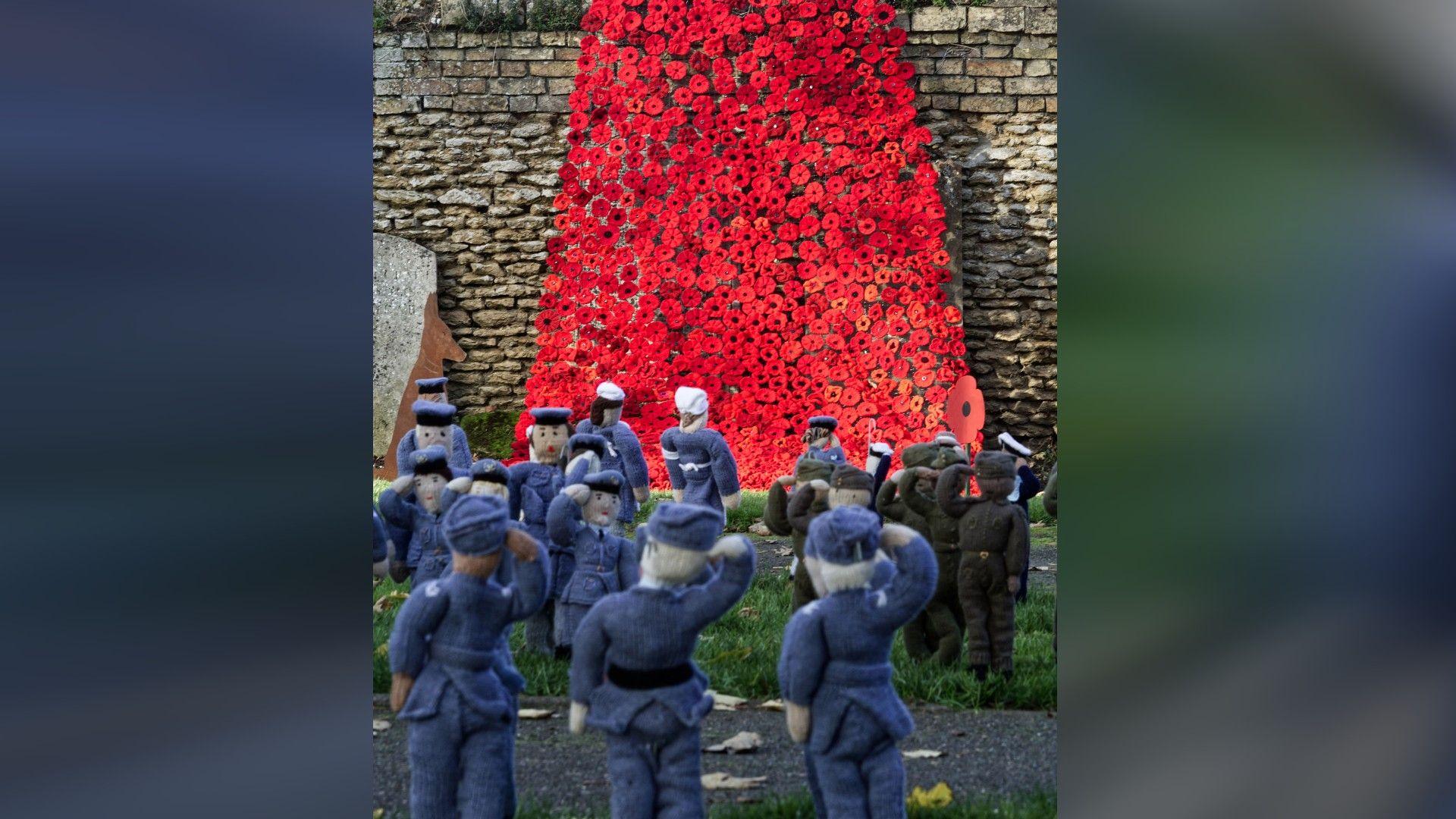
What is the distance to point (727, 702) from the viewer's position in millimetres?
4266

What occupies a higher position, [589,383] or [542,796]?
[589,383]

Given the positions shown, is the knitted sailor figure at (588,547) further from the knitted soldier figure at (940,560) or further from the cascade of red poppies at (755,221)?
the cascade of red poppies at (755,221)

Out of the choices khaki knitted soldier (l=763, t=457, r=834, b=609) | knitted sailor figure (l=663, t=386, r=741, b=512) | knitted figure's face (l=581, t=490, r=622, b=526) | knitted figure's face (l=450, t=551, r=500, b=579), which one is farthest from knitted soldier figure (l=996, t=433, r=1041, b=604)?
knitted figure's face (l=450, t=551, r=500, b=579)

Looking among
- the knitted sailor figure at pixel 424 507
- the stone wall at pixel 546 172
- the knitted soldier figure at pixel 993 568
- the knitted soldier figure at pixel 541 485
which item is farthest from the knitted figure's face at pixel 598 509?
the stone wall at pixel 546 172

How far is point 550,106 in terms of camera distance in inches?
353

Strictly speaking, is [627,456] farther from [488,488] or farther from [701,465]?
[488,488]

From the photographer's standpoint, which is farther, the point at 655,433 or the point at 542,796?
the point at 655,433

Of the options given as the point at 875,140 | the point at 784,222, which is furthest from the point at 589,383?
the point at 875,140

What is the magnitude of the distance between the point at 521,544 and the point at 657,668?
424mm

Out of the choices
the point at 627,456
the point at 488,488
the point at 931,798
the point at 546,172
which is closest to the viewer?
the point at 931,798

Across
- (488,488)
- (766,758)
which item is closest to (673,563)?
(766,758)
